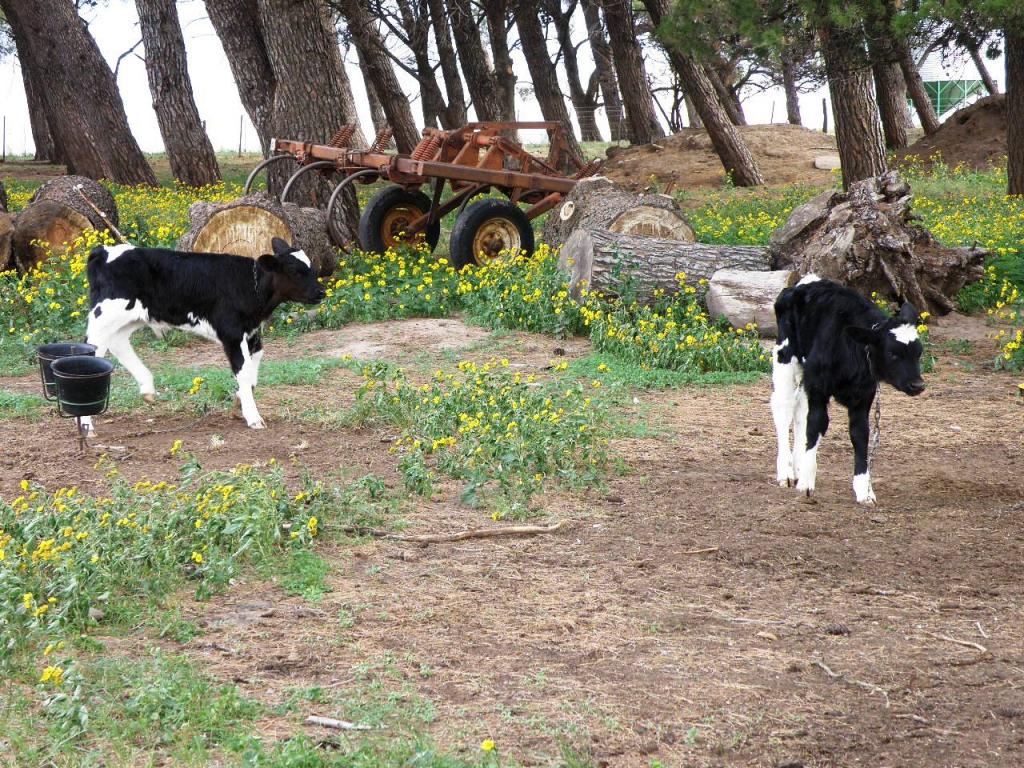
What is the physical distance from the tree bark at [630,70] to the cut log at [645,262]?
49.7ft

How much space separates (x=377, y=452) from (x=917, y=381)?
377 cm

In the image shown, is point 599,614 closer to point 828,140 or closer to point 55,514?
point 55,514

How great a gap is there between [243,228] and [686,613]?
950 centimetres

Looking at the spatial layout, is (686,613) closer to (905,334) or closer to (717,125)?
(905,334)

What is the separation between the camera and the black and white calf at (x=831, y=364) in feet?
23.5

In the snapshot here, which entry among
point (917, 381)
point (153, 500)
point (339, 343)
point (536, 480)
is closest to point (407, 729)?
point (153, 500)

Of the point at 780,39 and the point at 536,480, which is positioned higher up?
the point at 780,39

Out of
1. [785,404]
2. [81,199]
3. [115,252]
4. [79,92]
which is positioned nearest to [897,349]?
[785,404]

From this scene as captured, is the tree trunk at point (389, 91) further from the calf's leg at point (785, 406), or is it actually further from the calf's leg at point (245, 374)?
the calf's leg at point (785, 406)

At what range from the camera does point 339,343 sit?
1292cm

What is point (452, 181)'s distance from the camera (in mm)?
16234

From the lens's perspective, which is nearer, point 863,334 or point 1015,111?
point 863,334

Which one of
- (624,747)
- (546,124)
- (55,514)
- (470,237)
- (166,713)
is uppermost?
(546,124)

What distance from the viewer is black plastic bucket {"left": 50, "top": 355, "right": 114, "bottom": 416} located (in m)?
8.44
